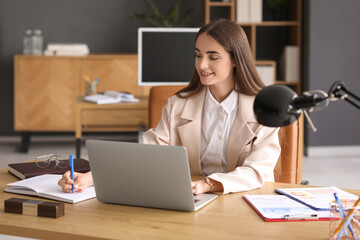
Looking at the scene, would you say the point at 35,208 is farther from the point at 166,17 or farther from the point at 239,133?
the point at 166,17

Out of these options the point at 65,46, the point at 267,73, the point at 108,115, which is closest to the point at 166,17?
the point at 65,46

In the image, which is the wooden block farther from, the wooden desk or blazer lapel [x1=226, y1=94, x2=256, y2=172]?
the wooden desk

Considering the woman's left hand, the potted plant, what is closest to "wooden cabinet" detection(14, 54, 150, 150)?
the potted plant

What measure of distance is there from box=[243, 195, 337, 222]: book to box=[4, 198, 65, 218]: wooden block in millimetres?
510

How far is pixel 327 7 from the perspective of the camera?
17.7 feet

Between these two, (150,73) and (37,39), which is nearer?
(150,73)

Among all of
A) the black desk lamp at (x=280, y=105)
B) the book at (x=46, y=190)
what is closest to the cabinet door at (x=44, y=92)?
the book at (x=46, y=190)

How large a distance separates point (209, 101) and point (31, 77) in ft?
13.4

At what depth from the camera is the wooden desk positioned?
12.7ft

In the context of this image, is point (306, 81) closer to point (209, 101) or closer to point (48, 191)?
point (209, 101)

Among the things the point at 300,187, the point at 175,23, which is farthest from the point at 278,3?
the point at 300,187

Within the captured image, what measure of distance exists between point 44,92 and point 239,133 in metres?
4.19

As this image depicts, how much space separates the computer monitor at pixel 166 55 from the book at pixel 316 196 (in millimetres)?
2260

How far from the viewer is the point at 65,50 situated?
229 inches
